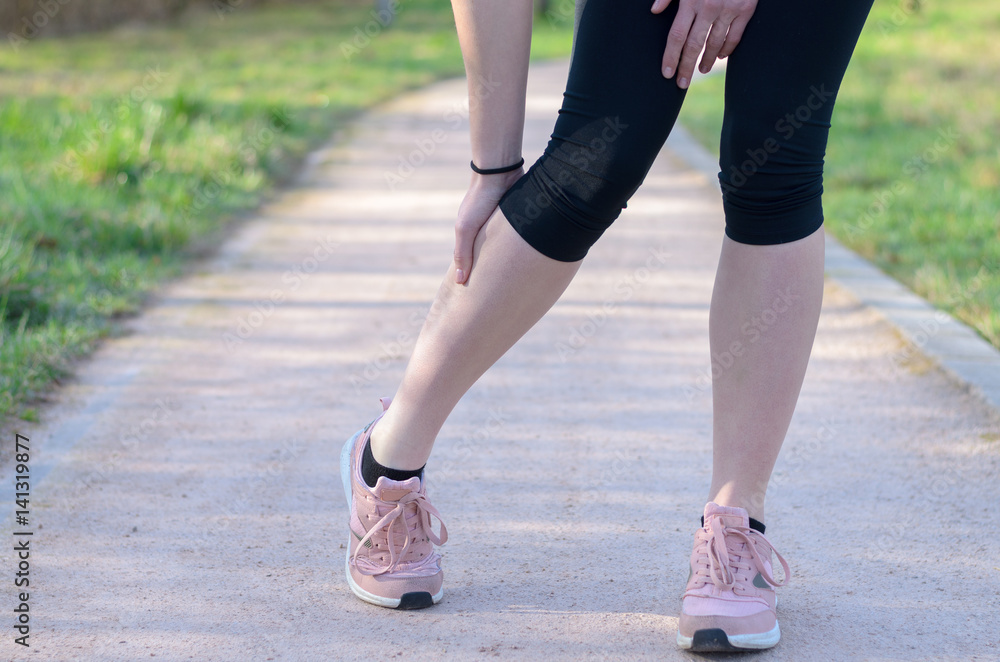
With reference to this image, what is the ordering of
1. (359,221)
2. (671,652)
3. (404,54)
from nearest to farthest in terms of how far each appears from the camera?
(671,652)
(359,221)
(404,54)

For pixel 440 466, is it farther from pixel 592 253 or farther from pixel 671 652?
pixel 592 253

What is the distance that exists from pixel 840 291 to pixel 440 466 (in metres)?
1.91

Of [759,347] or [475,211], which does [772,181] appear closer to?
[759,347]

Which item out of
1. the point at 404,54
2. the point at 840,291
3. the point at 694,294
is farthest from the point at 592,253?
the point at 404,54

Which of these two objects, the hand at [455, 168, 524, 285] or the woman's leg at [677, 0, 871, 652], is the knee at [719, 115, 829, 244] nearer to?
the woman's leg at [677, 0, 871, 652]

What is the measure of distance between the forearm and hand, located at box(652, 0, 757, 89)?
226mm

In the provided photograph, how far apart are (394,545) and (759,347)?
69 cm

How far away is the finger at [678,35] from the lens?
4.54ft

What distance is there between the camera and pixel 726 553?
5.04 feet

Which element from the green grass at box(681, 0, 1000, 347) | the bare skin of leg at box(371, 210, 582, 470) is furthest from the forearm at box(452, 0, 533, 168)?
the green grass at box(681, 0, 1000, 347)

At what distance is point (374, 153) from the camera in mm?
6375

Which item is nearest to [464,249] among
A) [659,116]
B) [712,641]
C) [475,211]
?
[475,211]

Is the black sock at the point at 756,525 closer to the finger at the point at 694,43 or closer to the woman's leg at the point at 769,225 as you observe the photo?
the woman's leg at the point at 769,225

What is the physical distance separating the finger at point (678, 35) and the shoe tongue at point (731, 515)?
697 mm
